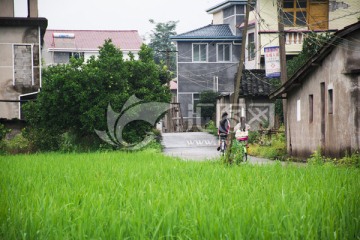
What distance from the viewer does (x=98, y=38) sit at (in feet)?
181

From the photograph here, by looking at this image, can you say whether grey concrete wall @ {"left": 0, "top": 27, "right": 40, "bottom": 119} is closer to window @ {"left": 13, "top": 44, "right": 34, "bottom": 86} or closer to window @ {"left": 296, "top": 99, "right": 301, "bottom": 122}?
window @ {"left": 13, "top": 44, "right": 34, "bottom": 86}

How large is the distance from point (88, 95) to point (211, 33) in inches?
1007

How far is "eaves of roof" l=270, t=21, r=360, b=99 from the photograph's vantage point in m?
16.9

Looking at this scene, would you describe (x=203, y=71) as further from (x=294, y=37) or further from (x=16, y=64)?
(x=16, y=64)

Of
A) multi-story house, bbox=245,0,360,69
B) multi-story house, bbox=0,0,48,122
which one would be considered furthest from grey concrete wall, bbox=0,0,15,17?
multi-story house, bbox=245,0,360,69

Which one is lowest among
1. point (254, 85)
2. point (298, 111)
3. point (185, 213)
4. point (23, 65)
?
point (185, 213)

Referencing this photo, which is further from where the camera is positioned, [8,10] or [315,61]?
[8,10]

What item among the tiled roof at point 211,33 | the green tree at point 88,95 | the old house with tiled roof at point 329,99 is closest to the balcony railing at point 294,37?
the old house with tiled roof at point 329,99

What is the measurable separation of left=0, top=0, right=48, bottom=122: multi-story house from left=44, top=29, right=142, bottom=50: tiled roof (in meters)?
23.2

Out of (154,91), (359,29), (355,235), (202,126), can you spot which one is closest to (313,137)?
(359,29)

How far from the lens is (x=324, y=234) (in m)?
4.96

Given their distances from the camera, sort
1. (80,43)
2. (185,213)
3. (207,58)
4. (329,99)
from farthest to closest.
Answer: (80,43)
(207,58)
(329,99)
(185,213)

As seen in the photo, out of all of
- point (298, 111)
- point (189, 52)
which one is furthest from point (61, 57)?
point (298, 111)

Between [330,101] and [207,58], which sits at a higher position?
[207,58]
